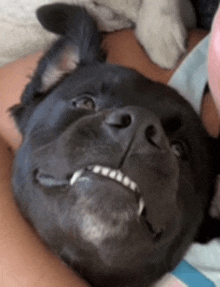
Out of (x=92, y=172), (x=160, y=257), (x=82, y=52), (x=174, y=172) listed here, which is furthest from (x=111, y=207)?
(x=82, y=52)

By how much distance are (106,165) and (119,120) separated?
0.11 m

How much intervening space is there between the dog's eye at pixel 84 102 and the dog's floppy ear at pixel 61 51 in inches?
10.6

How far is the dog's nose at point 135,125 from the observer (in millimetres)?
754

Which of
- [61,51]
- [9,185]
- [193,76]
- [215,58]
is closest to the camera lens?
[215,58]

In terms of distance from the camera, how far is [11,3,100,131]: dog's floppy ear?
1.28 meters

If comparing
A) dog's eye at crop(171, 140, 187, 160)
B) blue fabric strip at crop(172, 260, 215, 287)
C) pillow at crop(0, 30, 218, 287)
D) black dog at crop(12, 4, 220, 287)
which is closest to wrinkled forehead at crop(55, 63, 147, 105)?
black dog at crop(12, 4, 220, 287)

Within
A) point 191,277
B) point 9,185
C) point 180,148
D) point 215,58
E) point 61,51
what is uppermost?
point 215,58

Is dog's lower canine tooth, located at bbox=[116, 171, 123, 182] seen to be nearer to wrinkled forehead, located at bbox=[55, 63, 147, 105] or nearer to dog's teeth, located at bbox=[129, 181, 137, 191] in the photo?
dog's teeth, located at bbox=[129, 181, 137, 191]

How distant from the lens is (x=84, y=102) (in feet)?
3.42

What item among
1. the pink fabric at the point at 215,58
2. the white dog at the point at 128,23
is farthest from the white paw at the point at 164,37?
the pink fabric at the point at 215,58

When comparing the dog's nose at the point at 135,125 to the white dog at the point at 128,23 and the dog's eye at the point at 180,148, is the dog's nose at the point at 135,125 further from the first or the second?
the white dog at the point at 128,23

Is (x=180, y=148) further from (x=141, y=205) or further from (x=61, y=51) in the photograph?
(x=61, y=51)

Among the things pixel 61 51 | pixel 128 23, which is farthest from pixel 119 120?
pixel 128 23

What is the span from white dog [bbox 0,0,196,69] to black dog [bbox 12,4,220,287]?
172mm
